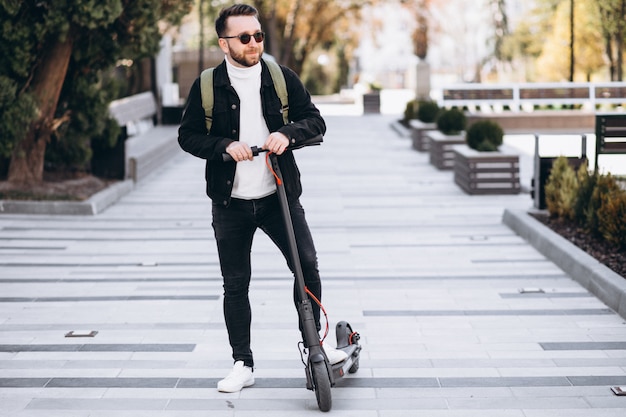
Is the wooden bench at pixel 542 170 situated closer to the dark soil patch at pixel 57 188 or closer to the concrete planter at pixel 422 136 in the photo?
the dark soil patch at pixel 57 188

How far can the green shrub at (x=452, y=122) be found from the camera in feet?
57.4

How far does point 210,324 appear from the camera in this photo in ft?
22.1

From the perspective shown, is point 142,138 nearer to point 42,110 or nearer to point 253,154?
point 42,110

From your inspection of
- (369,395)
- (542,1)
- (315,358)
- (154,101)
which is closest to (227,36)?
(315,358)

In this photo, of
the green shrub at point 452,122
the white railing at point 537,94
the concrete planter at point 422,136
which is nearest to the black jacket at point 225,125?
the green shrub at point 452,122

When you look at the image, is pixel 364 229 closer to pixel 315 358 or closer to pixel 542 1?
pixel 315 358

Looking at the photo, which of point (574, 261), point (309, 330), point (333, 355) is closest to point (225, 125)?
point (309, 330)

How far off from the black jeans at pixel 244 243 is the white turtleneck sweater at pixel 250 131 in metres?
0.06

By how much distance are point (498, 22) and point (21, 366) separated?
2366 inches

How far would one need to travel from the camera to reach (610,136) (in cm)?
1122

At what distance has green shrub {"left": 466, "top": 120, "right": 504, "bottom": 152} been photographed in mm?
14031

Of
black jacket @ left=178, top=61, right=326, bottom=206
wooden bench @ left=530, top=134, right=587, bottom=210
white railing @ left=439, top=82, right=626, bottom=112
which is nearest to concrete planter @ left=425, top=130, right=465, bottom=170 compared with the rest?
wooden bench @ left=530, top=134, right=587, bottom=210

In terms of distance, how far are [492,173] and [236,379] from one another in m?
8.82

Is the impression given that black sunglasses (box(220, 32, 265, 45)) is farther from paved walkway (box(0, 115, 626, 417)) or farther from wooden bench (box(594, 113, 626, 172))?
wooden bench (box(594, 113, 626, 172))
